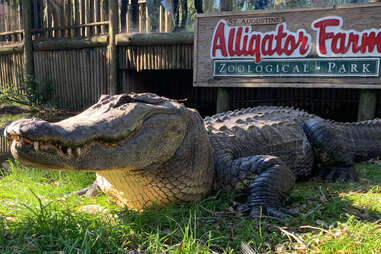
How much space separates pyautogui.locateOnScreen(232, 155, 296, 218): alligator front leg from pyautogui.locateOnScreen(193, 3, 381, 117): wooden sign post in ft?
11.1

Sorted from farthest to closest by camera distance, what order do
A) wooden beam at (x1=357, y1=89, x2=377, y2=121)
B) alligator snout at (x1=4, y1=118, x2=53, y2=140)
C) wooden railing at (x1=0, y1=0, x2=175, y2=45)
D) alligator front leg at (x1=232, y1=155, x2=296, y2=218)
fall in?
wooden railing at (x1=0, y1=0, x2=175, y2=45) → wooden beam at (x1=357, y1=89, x2=377, y2=121) → alligator front leg at (x1=232, y1=155, x2=296, y2=218) → alligator snout at (x1=4, y1=118, x2=53, y2=140)

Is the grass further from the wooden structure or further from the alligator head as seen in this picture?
the wooden structure

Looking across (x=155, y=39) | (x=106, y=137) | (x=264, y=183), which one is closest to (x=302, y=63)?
(x=155, y=39)

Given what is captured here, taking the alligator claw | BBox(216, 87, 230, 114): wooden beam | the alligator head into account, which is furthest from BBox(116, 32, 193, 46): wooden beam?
the alligator claw

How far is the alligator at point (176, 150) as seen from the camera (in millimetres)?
1878

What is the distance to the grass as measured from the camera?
202cm

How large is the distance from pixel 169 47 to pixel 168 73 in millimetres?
2458

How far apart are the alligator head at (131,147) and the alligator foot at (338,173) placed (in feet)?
5.68

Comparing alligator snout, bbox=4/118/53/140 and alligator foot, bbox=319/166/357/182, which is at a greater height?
alligator snout, bbox=4/118/53/140

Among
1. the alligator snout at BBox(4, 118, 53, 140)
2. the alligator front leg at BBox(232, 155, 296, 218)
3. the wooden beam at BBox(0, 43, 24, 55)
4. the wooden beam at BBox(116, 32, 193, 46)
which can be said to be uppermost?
the wooden beam at BBox(116, 32, 193, 46)

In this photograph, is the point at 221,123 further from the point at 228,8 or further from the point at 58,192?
the point at 228,8

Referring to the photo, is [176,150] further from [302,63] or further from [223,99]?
[223,99]

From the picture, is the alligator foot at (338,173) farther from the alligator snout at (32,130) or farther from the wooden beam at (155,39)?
the wooden beam at (155,39)

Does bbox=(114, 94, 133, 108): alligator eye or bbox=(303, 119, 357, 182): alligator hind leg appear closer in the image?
bbox=(114, 94, 133, 108): alligator eye
